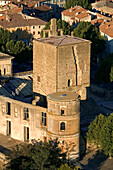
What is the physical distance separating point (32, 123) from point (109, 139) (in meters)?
10.1

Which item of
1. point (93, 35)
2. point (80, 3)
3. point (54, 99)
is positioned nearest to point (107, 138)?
point (54, 99)

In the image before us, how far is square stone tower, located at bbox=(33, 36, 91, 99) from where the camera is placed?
73438 mm

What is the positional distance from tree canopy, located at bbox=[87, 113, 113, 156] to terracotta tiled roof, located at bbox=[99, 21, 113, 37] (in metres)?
45.4

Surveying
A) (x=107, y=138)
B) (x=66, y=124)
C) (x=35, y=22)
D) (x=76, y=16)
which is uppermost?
(x=66, y=124)

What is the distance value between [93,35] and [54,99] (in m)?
51.7

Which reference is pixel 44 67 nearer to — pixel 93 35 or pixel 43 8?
pixel 93 35

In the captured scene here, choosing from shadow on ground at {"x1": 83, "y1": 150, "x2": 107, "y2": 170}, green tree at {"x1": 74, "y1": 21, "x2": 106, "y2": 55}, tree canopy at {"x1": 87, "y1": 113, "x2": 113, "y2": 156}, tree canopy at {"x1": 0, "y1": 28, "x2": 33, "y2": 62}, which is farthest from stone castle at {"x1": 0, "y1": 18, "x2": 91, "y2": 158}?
green tree at {"x1": 74, "y1": 21, "x2": 106, "y2": 55}

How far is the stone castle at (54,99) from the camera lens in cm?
6544

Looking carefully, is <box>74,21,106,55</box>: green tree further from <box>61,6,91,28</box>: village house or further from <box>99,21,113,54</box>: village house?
<box>61,6,91,28</box>: village house

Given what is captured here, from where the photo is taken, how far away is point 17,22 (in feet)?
424

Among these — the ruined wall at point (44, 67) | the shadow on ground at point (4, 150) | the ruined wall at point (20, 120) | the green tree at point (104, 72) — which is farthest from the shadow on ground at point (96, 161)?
the green tree at point (104, 72)

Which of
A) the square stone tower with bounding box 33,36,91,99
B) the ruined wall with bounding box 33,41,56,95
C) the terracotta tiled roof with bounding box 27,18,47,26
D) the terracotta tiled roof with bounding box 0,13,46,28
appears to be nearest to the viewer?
the square stone tower with bounding box 33,36,91,99

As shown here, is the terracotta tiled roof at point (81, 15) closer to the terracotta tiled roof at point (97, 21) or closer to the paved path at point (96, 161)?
the terracotta tiled roof at point (97, 21)

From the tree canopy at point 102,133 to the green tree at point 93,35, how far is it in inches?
1666
